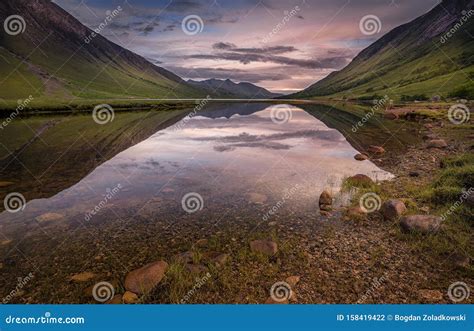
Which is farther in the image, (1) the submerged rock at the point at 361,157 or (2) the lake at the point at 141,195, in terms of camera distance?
(1) the submerged rock at the point at 361,157

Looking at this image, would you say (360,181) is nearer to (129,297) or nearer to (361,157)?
(361,157)

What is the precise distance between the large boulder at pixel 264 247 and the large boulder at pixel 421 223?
15.5 ft

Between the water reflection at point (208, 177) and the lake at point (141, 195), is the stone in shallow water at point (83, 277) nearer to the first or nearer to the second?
the lake at point (141, 195)

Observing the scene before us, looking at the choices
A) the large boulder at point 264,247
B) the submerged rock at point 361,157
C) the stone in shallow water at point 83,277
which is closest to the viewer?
the stone in shallow water at point 83,277

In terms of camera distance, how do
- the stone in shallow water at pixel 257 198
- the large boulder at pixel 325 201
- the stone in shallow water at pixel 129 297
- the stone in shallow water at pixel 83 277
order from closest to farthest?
the stone in shallow water at pixel 129 297
the stone in shallow water at pixel 83 277
the large boulder at pixel 325 201
the stone in shallow water at pixel 257 198

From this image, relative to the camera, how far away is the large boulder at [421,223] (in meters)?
10.5

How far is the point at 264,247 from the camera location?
33.5 feet

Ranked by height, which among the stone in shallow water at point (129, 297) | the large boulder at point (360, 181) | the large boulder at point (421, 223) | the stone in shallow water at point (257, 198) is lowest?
the stone in shallow water at point (129, 297)

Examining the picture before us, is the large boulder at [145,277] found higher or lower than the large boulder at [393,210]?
lower

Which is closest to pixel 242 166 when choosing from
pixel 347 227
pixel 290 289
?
pixel 347 227

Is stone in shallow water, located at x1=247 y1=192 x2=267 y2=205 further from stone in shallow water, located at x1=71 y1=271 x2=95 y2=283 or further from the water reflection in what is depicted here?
stone in shallow water, located at x1=71 y1=271 x2=95 y2=283

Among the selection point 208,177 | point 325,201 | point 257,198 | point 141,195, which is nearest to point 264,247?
point 325,201

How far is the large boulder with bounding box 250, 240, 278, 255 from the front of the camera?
1005 centimetres

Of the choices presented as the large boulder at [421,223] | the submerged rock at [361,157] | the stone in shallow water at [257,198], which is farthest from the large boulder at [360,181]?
the submerged rock at [361,157]
